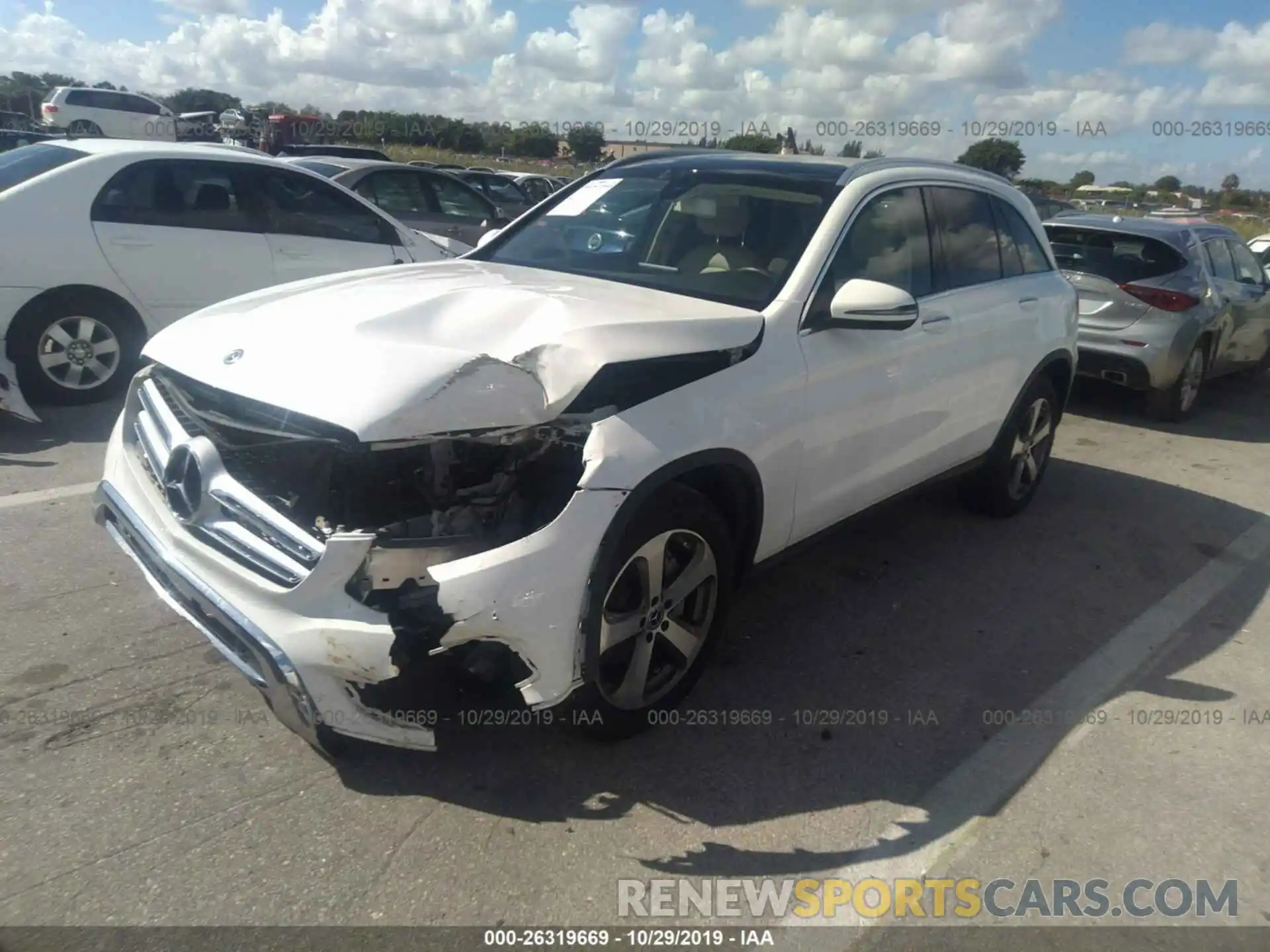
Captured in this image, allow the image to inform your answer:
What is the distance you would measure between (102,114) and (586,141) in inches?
767

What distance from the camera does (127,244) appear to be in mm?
6371

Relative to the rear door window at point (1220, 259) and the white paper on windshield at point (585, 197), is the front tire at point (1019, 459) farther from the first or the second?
the rear door window at point (1220, 259)

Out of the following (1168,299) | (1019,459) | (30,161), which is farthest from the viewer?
(1168,299)

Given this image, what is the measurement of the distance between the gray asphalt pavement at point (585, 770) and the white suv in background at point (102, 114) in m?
26.2

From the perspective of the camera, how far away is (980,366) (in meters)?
4.72

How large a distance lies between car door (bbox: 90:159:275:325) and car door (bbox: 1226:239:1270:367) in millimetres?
8632

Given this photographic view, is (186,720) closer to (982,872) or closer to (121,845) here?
(121,845)

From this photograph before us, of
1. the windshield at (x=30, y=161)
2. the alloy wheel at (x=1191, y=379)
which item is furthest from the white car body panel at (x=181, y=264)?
the alloy wheel at (x=1191, y=379)

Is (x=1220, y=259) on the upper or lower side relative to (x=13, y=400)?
upper

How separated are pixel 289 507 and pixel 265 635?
369mm

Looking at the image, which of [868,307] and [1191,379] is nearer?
[868,307]

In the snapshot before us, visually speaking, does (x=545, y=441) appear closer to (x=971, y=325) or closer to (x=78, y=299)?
(x=971, y=325)

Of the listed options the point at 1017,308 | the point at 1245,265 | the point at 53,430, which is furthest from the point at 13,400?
the point at 1245,265

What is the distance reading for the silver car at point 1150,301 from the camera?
832 cm
